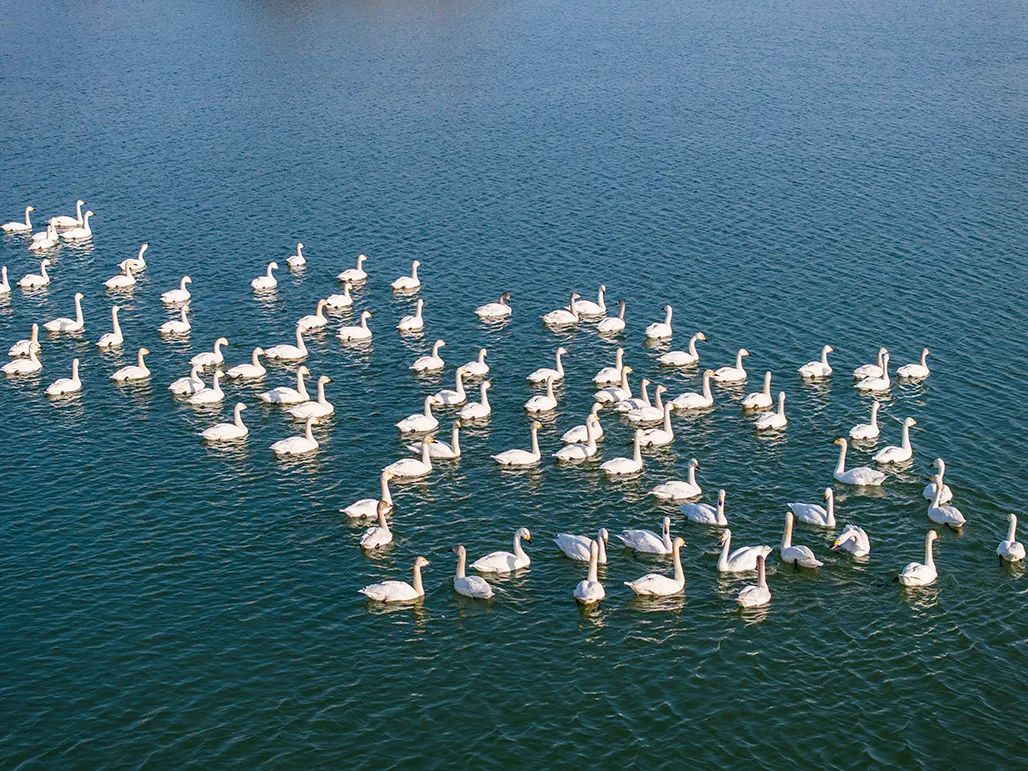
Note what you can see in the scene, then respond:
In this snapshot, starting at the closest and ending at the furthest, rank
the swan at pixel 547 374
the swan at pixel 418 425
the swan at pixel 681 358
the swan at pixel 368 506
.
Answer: the swan at pixel 368 506 < the swan at pixel 418 425 < the swan at pixel 547 374 < the swan at pixel 681 358

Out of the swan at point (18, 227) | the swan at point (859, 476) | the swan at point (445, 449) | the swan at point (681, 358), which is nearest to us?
the swan at point (859, 476)

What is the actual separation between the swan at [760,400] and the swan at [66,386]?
119 feet

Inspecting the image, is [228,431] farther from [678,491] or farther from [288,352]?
[678,491]

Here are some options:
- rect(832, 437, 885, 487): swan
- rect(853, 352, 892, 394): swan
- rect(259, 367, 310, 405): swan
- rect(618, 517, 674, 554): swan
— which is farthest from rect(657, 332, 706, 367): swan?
rect(618, 517, 674, 554): swan

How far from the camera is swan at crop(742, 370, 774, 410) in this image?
72938 mm

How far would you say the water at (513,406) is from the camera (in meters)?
49.3

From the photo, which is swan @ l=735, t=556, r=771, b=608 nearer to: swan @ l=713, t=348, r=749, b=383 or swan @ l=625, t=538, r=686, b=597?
swan @ l=625, t=538, r=686, b=597

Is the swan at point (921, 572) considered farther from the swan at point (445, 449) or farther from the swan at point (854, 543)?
the swan at point (445, 449)

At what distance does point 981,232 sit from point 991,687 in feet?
185

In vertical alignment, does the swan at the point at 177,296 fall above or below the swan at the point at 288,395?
above

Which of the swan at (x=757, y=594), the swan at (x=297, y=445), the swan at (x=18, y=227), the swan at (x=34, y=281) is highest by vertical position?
the swan at (x=18, y=227)

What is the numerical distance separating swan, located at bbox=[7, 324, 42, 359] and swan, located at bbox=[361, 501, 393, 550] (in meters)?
29.6

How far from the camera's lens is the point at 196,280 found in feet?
301

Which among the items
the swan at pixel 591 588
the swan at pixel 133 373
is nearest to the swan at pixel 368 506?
the swan at pixel 591 588
